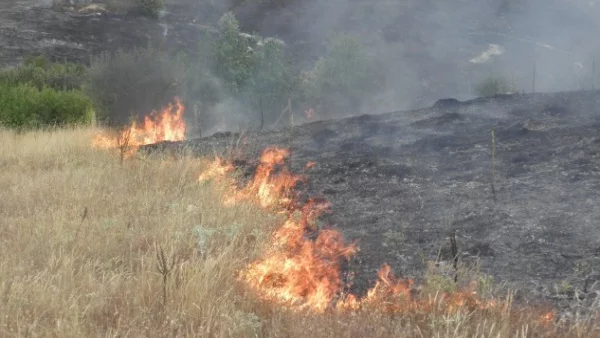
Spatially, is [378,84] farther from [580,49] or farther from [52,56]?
[52,56]

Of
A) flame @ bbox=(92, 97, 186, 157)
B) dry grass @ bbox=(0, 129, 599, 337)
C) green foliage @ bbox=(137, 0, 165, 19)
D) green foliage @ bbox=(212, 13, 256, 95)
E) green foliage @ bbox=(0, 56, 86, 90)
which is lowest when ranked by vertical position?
dry grass @ bbox=(0, 129, 599, 337)

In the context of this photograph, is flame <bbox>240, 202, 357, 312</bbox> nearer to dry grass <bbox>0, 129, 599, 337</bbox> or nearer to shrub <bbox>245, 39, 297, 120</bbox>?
dry grass <bbox>0, 129, 599, 337</bbox>

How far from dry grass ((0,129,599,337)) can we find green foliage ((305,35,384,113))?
21.5m

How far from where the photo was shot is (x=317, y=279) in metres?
3.78

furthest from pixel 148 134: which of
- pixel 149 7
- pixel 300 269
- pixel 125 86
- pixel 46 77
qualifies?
pixel 149 7

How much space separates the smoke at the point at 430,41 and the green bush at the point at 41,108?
56.2ft

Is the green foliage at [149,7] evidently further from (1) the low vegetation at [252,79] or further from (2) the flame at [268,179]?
(2) the flame at [268,179]

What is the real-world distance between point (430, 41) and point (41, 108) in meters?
28.2

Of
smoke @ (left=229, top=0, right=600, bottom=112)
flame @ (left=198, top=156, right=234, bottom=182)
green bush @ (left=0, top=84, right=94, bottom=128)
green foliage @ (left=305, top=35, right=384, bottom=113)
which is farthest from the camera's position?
smoke @ (left=229, top=0, right=600, bottom=112)

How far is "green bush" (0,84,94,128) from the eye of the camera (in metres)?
12.4

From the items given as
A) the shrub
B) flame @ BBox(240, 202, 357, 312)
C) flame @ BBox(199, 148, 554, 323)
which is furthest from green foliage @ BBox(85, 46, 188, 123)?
the shrub

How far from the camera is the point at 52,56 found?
28312mm

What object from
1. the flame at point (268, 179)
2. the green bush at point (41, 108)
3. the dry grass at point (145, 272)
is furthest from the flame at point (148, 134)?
the dry grass at point (145, 272)

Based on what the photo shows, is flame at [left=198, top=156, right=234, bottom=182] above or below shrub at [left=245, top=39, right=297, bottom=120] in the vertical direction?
below
